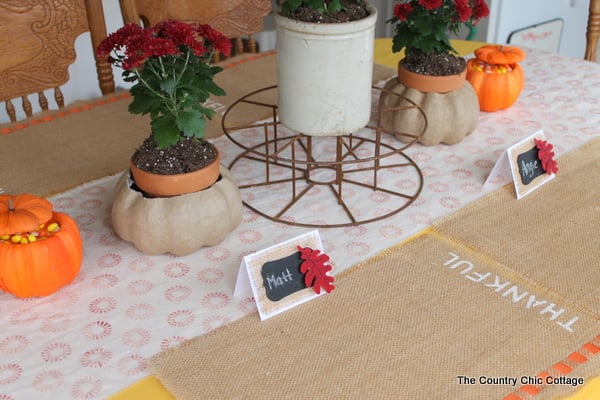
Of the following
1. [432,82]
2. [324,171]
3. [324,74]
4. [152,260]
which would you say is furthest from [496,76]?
[152,260]

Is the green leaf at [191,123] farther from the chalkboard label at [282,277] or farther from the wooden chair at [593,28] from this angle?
the wooden chair at [593,28]

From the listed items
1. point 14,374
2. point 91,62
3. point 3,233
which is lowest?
point 91,62

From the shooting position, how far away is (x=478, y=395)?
812 millimetres

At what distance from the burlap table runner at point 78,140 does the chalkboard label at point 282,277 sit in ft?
1.68

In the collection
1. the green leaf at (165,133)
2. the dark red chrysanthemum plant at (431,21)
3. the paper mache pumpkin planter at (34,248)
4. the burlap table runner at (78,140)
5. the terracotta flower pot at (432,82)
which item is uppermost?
the dark red chrysanthemum plant at (431,21)

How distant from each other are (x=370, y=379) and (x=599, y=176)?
727 millimetres

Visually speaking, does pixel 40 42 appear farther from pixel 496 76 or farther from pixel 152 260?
pixel 496 76

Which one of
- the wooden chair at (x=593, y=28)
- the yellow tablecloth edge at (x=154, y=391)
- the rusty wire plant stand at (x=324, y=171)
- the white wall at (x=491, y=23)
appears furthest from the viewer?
the white wall at (x=491, y=23)

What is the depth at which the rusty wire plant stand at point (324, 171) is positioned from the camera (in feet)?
3.87

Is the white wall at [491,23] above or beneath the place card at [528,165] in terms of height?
beneath

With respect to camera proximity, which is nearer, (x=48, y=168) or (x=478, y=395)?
(x=478, y=395)

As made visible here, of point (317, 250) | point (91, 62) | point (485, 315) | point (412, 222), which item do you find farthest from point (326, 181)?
point (91, 62)

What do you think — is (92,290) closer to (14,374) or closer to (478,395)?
(14,374)

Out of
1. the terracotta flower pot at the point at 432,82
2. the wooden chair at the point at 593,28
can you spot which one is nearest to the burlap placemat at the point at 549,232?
the terracotta flower pot at the point at 432,82
